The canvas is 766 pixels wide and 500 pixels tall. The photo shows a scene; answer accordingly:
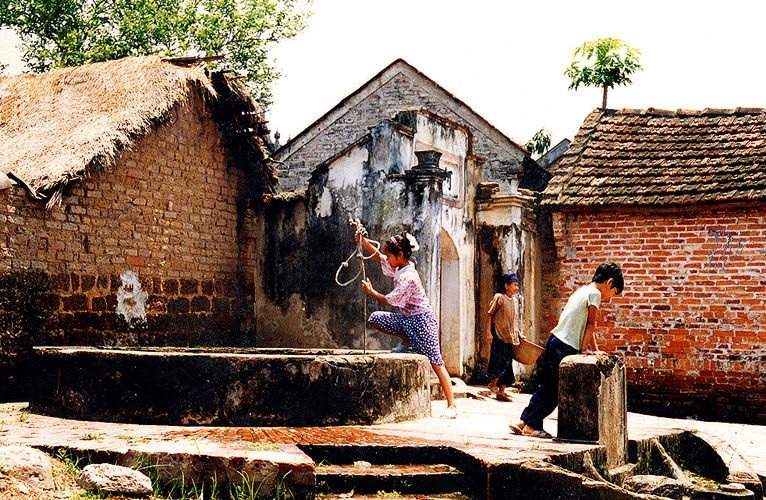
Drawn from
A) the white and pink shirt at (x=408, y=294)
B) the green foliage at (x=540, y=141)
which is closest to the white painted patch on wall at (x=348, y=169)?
the white and pink shirt at (x=408, y=294)

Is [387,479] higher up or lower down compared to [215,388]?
lower down

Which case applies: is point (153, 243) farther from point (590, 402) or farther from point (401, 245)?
point (590, 402)

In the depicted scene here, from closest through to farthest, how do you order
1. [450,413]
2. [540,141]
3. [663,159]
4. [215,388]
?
[215,388] → [450,413] → [663,159] → [540,141]

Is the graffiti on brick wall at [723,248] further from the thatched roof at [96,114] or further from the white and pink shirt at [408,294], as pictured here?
the thatched roof at [96,114]

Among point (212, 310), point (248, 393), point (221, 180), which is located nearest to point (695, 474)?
point (248, 393)

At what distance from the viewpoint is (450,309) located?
487 inches

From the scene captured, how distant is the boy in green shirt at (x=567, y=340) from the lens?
6.71 m

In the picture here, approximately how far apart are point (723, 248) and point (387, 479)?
27.0ft

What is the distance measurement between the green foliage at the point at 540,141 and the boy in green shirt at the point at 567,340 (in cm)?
2018

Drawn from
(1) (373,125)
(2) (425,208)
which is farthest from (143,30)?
(2) (425,208)

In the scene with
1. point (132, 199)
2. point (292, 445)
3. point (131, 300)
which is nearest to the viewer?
point (292, 445)

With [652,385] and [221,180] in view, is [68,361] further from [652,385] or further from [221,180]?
[652,385]

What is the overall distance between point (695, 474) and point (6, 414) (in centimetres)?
641

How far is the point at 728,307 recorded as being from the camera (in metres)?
11.6
